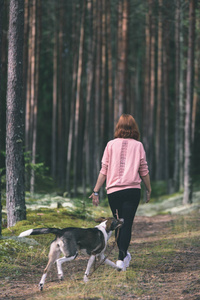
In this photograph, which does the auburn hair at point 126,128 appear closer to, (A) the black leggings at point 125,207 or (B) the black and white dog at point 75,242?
(A) the black leggings at point 125,207

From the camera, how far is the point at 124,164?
21.2 feet

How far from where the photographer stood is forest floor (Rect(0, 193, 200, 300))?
215 inches

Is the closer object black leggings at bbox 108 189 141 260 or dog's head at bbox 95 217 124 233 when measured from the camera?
dog's head at bbox 95 217 124 233

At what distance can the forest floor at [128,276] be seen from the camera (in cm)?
546

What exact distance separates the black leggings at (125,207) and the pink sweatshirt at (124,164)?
0.09 metres

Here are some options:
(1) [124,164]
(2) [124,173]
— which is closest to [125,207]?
(2) [124,173]

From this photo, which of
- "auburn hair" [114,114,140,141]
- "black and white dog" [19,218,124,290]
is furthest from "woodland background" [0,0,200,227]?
"black and white dog" [19,218,124,290]

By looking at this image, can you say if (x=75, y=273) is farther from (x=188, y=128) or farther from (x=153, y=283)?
(x=188, y=128)

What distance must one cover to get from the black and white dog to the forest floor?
1.04 ft

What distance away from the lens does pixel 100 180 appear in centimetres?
662

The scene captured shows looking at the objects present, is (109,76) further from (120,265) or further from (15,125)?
(120,265)

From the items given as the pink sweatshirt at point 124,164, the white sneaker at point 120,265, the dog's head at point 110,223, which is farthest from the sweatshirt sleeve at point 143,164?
the white sneaker at point 120,265

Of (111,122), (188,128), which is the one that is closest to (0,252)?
(188,128)

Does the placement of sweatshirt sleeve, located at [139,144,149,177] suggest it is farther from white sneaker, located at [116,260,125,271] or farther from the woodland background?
the woodland background
